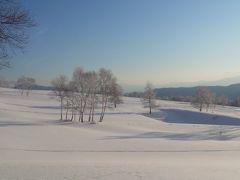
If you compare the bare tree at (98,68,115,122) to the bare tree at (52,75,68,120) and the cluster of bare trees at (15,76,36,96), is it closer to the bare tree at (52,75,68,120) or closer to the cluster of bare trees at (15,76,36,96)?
the bare tree at (52,75,68,120)

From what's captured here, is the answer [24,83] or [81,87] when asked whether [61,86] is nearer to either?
[81,87]

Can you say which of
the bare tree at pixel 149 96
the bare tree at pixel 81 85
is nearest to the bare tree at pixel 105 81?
the bare tree at pixel 81 85

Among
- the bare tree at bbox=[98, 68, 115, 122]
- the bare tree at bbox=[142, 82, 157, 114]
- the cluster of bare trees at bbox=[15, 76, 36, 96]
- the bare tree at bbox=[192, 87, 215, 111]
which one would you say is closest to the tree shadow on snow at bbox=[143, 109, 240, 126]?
the bare tree at bbox=[142, 82, 157, 114]

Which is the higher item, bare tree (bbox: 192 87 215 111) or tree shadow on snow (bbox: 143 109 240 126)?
bare tree (bbox: 192 87 215 111)

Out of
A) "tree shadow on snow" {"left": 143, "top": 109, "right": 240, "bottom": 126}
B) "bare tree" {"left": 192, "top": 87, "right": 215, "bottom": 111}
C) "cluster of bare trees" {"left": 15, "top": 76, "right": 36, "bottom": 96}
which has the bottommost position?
"tree shadow on snow" {"left": 143, "top": 109, "right": 240, "bottom": 126}

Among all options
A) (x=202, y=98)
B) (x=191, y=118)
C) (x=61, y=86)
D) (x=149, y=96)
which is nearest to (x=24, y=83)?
(x=149, y=96)

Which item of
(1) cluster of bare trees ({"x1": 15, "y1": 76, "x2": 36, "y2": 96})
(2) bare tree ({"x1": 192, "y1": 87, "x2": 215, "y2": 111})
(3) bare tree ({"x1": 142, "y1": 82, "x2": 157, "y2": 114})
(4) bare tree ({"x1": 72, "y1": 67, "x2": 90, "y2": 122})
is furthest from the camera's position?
(1) cluster of bare trees ({"x1": 15, "y1": 76, "x2": 36, "y2": 96})

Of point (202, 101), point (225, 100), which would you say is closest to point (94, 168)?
point (202, 101)

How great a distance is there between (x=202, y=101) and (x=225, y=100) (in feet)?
187

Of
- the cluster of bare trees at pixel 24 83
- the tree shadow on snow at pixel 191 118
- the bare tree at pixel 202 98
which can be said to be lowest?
the tree shadow on snow at pixel 191 118

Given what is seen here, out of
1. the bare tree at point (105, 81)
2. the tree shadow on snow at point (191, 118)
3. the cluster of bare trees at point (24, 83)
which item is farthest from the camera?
the cluster of bare trees at point (24, 83)

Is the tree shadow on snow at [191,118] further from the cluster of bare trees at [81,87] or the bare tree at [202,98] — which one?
the cluster of bare trees at [81,87]

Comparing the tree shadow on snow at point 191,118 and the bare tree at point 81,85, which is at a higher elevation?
the bare tree at point 81,85

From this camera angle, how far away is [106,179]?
11.8m
